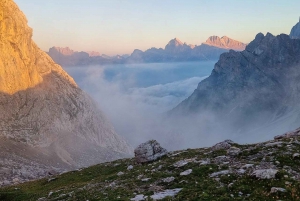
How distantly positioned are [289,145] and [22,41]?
180 metres

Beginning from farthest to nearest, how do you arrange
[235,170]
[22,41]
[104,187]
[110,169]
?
[22,41]
[110,169]
[104,187]
[235,170]

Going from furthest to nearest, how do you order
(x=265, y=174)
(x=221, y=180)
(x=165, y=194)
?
(x=221, y=180)
(x=165, y=194)
(x=265, y=174)

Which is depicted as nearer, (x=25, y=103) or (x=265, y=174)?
(x=265, y=174)

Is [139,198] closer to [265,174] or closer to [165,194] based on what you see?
[165,194]

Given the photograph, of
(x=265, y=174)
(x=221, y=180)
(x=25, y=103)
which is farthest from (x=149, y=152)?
(x=25, y=103)

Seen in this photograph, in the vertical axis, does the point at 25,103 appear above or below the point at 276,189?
below

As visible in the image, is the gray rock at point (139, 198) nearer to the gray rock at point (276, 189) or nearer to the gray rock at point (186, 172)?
the gray rock at point (186, 172)

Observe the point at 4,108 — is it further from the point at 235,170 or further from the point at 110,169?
the point at 235,170

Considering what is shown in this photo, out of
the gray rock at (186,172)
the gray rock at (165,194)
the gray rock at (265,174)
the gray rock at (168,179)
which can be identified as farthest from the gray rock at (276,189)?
the gray rock at (168,179)

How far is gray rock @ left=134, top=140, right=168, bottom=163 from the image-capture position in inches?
1654

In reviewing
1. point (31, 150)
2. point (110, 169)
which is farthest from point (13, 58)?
point (110, 169)

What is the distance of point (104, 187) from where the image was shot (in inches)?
1137

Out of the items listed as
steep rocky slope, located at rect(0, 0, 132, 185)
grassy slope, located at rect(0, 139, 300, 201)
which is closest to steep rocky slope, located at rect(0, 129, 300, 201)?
grassy slope, located at rect(0, 139, 300, 201)

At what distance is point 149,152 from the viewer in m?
42.7
